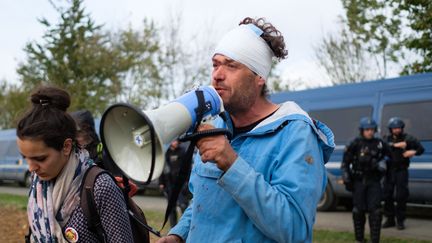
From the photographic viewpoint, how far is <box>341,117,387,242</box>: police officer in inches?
280

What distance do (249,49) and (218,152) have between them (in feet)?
1.66

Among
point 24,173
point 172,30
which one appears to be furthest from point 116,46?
point 24,173

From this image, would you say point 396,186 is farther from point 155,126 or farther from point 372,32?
point 372,32

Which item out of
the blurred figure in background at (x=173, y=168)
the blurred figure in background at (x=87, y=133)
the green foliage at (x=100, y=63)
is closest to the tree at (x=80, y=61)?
the green foliage at (x=100, y=63)

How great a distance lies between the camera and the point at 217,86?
2.06 meters

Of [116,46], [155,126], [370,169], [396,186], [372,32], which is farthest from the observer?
[116,46]

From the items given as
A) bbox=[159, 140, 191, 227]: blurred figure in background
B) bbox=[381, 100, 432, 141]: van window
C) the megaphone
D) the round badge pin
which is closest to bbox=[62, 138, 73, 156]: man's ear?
the round badge pin

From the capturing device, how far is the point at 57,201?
235cm

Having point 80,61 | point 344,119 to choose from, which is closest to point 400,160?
point 344,119

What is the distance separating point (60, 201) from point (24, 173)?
62.5 feet

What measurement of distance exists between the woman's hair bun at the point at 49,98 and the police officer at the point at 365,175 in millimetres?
5451

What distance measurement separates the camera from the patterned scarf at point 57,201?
2.32 meters

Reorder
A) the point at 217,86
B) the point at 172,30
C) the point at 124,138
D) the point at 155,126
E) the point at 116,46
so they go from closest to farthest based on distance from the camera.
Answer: the point at 155,126, the point at 124,138, the point at 217,86, the point at 116,46, the point at 172,30

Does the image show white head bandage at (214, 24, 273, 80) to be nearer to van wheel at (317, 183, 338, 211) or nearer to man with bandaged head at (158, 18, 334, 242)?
man with bandaged head at (158, 18, 334, 242)
